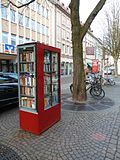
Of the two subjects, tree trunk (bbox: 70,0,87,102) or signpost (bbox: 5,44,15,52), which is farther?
signpost (bbox: 5,44,15,52)

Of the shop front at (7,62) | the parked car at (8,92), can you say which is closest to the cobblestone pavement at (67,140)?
the parked car at (8,92)

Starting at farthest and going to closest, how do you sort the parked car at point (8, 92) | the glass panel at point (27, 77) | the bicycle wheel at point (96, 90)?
the bicycle wheel at point (96, 90)
the parked car at point (8, 92)
the glass panel at point (27, 77)

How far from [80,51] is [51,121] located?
4.50 m

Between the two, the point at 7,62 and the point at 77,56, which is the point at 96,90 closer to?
the point at 77,56

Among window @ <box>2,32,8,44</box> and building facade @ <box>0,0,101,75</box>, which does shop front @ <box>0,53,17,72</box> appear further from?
window @ <box>2,32,8,44</box>

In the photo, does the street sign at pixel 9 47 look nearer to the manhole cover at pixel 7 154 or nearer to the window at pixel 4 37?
the window at pixel 4 37

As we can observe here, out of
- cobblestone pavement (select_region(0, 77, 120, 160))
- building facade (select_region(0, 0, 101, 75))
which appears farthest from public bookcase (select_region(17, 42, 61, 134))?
building facade (select_region(0, 0, 101, 75))

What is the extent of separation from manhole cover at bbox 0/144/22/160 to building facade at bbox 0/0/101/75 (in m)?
11.2

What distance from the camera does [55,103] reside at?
5836mm

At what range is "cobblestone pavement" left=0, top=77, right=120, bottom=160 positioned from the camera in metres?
3.70

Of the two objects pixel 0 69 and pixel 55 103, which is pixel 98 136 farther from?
pixel 0 69

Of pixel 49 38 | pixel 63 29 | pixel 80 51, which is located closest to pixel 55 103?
pixel 80 51

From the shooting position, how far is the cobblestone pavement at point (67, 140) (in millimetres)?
3695

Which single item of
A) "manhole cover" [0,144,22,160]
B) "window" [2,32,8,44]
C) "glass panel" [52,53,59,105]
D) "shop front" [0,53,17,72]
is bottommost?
"manhole cover" [0,144,22,160]
